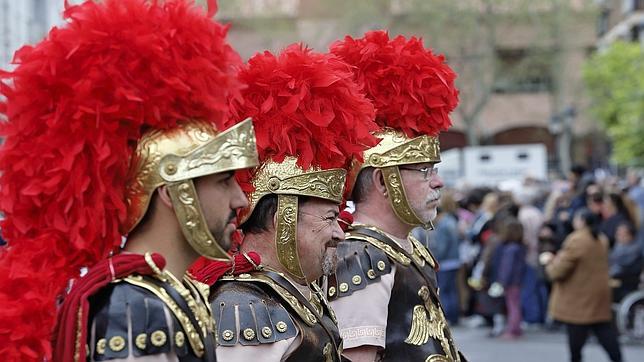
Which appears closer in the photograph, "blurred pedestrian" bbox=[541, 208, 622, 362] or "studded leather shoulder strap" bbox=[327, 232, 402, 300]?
"studded leather shoulder strap" bbox=[327, 232, 402, 300]

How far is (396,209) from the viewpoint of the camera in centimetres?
494

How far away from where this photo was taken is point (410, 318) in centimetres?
471

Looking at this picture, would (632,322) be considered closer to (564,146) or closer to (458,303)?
(458,303)

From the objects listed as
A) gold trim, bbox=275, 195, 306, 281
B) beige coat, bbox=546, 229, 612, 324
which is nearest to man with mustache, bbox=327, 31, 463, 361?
gold trim, bbox=275, 195, 306, 281

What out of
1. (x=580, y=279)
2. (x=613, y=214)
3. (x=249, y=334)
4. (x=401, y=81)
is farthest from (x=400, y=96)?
(x=613, y=214)

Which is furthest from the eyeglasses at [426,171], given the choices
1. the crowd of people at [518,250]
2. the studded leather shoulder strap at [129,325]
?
the crowd of people at [518,250]

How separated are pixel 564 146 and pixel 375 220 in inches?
1469

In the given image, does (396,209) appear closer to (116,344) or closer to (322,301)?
(322,301)

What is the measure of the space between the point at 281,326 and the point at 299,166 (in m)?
0.62

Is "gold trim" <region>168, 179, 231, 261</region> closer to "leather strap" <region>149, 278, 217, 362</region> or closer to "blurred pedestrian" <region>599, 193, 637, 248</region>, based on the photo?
"leather strap" <region>149, 278, 217, 362</region>

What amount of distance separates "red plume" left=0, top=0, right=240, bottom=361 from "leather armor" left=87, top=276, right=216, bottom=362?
127 mm

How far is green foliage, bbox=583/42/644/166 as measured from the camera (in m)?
23.4

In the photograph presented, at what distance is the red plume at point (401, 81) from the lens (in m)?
5.05

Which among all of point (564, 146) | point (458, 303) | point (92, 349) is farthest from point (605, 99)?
point (92, 349)
